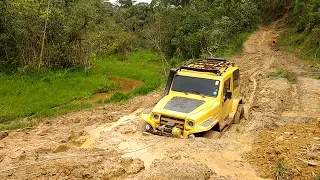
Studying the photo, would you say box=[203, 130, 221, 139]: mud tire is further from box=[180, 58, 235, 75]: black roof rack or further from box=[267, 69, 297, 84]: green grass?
box=[267, 69, 297, 84]: green grass

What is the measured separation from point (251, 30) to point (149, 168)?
106 feet

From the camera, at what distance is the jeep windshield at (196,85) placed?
414 inches

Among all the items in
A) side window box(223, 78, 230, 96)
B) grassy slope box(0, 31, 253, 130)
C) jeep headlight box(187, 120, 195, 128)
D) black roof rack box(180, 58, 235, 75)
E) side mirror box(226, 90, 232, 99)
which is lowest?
grassy slope box(0, 31, 253, 130)

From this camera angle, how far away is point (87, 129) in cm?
1173

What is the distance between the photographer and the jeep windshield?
10516 millimetres

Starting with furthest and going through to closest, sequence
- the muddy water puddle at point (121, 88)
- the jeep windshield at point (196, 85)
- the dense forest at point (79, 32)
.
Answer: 1. the dense forest at point (79, 32)
2. the muddy water puddle at point (121, 88)
3. the jeep windshield at point (196, 85)

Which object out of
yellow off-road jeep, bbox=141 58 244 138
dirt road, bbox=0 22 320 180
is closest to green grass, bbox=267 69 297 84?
dirt road, bbox=0 22 320 180

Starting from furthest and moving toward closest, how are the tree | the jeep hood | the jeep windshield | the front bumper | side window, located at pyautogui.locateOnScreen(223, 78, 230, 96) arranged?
the tree → side window, located at pyautogui.locateOnScreen(223, 78, 230, 96) → the jeep windshield → the jeep hood → the front bumper

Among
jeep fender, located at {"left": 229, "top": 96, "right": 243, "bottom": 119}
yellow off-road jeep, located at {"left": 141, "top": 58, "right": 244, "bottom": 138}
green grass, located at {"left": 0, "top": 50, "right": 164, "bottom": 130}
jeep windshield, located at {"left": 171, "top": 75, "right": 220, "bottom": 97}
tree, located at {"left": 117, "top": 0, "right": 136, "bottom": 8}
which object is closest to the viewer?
yellow off-road jeep, located at {"left": 141, "top": 58, "right": 244, "bottom": 138}

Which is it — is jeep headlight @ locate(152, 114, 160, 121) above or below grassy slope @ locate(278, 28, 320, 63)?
below

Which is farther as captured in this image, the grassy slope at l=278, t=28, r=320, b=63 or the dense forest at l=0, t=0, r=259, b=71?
the grassy slope at l=278, t=28, r=320, b=63

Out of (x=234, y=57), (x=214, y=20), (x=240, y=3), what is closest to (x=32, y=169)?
(x=234, y=57)

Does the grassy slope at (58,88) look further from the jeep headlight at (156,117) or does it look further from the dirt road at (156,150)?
the jeep headlight at (156,117)

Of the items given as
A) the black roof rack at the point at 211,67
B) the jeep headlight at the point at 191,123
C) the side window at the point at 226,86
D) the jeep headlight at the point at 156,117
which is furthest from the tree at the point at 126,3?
the jeep headlight at the point at 191,123
